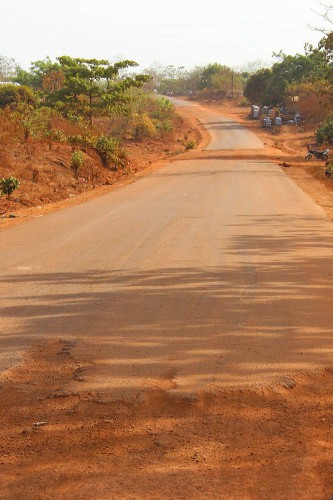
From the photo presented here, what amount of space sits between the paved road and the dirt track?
0.08ft

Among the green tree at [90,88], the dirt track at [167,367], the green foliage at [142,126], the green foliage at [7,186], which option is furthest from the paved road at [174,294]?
the green foliage at [142,126]

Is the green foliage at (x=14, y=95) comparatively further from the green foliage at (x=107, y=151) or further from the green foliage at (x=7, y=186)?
the green foliage at (x=7, y=186)

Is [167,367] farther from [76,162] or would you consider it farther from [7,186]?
[76,162]

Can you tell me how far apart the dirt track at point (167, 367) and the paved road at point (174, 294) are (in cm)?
2

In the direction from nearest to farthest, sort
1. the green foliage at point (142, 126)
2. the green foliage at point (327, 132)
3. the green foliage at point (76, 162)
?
the green foliage at point (76, 162) < the green foliage at point (327, 132) < the green foliage at point (142, 126)

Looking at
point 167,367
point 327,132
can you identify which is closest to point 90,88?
point 327,132

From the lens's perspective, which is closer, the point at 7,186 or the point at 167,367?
the point at 167,367

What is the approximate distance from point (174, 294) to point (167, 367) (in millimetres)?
2390

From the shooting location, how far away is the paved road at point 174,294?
5578mm

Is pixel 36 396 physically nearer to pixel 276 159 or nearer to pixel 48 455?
pixel 48 455

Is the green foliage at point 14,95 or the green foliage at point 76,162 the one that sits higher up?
the green foliage at point 14,95

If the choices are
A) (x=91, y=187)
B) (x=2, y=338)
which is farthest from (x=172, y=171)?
(x=2, y=338)

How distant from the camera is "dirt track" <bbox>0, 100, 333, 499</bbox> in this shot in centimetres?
382

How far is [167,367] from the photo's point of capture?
5.45 meters
